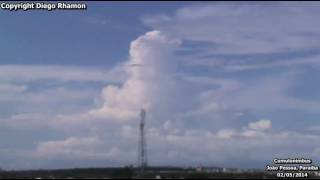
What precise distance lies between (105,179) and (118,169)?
1084cm

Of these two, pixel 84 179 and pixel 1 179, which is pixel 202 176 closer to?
pixel 84 179

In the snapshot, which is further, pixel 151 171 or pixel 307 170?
pixel 151 171

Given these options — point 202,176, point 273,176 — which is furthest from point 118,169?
point 273,176

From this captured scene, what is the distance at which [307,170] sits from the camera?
563 feet

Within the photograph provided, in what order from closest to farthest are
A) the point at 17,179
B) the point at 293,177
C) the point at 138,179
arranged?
the point at 293,177, the point at 138,179, the point at 17,179

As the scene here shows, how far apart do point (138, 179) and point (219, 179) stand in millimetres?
28093

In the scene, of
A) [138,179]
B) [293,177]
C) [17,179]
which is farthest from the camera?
[17,179]

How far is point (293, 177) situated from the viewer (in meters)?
168

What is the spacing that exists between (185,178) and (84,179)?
3048 cm

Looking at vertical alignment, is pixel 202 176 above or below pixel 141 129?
below

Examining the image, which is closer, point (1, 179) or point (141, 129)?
point (141, 129)

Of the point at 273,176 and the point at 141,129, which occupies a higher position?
the point at 141,129

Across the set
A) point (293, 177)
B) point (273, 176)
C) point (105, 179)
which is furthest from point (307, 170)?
point (105, 179)

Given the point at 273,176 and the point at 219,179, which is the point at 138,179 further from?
the point at 273,176
